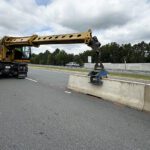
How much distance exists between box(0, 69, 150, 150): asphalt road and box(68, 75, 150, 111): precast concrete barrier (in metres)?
0.39

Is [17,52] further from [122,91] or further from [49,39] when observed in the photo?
[122,91]

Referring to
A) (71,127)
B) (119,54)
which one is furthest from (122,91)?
(119,54)

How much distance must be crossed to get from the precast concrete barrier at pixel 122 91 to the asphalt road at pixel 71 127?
0.39m

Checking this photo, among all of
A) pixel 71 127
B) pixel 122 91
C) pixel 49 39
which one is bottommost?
pixel 71 127

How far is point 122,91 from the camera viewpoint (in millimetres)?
10086

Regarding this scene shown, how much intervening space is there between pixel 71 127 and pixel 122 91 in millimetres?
4147

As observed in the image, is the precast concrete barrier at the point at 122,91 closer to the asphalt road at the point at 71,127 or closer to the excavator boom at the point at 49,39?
the asphalt road at the point at 71,127

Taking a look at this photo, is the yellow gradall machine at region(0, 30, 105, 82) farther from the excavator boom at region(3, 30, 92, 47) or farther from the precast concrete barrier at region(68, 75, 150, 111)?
the precast concrete barrier at region(68, 75, 150, 111)

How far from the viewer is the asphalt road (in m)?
5.16

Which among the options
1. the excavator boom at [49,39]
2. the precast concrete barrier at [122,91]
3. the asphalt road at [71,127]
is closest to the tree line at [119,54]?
the excavator boom at [49,39]

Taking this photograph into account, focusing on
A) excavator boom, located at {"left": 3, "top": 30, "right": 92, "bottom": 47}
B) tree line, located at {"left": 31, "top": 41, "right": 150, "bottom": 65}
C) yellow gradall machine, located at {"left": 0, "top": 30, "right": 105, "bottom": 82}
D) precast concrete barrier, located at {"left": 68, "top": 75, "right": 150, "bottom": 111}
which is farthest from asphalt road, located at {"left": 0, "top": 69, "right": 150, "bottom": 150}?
tree line, located at {"left": 31, "top": 41, "right": 150, "bottom": 65}

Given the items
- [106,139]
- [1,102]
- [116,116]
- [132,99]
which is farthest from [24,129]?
[132,99]

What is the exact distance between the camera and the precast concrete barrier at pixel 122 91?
29.2ft

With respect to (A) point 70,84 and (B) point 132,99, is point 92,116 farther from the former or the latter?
(A) point 70,84
